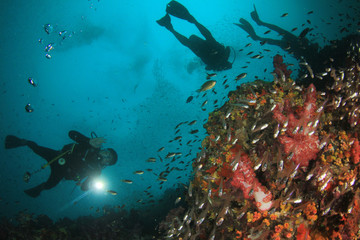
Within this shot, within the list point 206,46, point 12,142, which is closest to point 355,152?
point 206,46

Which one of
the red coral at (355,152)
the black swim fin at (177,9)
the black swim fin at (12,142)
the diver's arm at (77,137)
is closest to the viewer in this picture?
the red coral at (355,152)

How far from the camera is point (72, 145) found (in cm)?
1062

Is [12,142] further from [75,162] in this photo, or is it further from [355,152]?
[355,152]

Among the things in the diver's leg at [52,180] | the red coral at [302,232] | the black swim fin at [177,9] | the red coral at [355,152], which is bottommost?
the red coral at [302,232]

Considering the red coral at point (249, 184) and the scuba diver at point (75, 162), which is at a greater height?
the scuba diver at point (75, 162)

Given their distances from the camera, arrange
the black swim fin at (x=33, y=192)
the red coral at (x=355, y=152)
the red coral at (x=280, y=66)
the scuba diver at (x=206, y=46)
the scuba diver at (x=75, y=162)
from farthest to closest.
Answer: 1. the scuba diver at (x=206, y=46)
2. the black swim fin at (x=33, y=192)
3. the scuba diver at (x=75, y=162)
4. the red coral at (x=280, y=66)
5. the red coral at (x=355, y=152)

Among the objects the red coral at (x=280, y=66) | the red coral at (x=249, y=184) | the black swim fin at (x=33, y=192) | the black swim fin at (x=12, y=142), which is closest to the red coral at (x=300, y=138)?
the red coral at (x=249, y=184)

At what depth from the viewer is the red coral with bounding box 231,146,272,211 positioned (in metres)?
3.71

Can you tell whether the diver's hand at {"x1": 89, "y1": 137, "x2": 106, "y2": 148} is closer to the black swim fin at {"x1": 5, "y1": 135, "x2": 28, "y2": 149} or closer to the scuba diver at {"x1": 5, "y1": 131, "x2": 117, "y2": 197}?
the scuba diver at {"x1": 5, "y1": 131, "x2": 117, "y2": 197}

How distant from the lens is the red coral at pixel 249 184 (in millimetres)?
3711

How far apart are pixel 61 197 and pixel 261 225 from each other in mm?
92287

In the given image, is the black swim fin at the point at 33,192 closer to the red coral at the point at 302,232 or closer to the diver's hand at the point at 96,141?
the diver's hand at the point at 96,141

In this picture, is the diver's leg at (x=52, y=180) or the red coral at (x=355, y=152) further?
the diver's leg at (x=52, y=180)

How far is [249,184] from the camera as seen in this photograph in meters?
3.82
